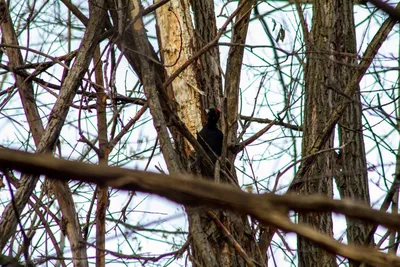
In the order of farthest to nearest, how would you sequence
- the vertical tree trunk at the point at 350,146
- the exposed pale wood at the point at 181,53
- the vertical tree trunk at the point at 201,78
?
the vertical tree trunk at the point at 350,146
the exposed pale wood at the point at 181,53
the vertical tree trunk at the point at 201,78

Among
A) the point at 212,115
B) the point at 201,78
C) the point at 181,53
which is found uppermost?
the point at 181,53

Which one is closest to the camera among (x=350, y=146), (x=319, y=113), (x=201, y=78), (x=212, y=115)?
Result: (x=201, y=78)

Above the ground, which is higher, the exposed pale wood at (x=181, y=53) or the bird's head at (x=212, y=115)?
the exposed pale wood at (x=181, y=53)

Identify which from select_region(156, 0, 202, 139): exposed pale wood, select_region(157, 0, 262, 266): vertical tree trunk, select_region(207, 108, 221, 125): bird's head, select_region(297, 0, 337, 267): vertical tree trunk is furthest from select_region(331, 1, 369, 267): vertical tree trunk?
select_region(156, 0, 202, 139): exposed pale wood

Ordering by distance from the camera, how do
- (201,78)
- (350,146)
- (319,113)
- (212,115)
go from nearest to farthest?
(201,78)
(212,115)
(319,113)
(350,146)

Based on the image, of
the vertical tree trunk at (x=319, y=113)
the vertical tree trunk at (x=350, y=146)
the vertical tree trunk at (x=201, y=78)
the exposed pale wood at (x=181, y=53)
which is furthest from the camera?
the vertical tree trunk at (x=350, y=146)

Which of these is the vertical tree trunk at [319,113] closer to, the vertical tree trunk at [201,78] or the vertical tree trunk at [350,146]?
the vertical tree trunk at [350,146]

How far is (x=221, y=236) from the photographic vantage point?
13.5 ft

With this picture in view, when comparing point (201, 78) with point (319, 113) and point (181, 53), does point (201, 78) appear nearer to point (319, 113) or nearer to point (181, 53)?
point (181, 53)

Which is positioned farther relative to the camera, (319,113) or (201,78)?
(319,113)

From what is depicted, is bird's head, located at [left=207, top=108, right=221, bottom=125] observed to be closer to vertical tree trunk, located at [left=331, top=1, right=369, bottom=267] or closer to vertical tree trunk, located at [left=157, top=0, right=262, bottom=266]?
vertical tree trunk, located at [left=157, top=0, right=262, bottom=266]

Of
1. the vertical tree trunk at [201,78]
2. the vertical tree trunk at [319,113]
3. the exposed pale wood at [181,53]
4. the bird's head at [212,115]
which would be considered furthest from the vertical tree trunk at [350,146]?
the exposed pale wood at [181,53]

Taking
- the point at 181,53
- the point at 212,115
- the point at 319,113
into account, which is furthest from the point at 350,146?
the point at 181,53

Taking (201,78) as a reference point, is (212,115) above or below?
below
